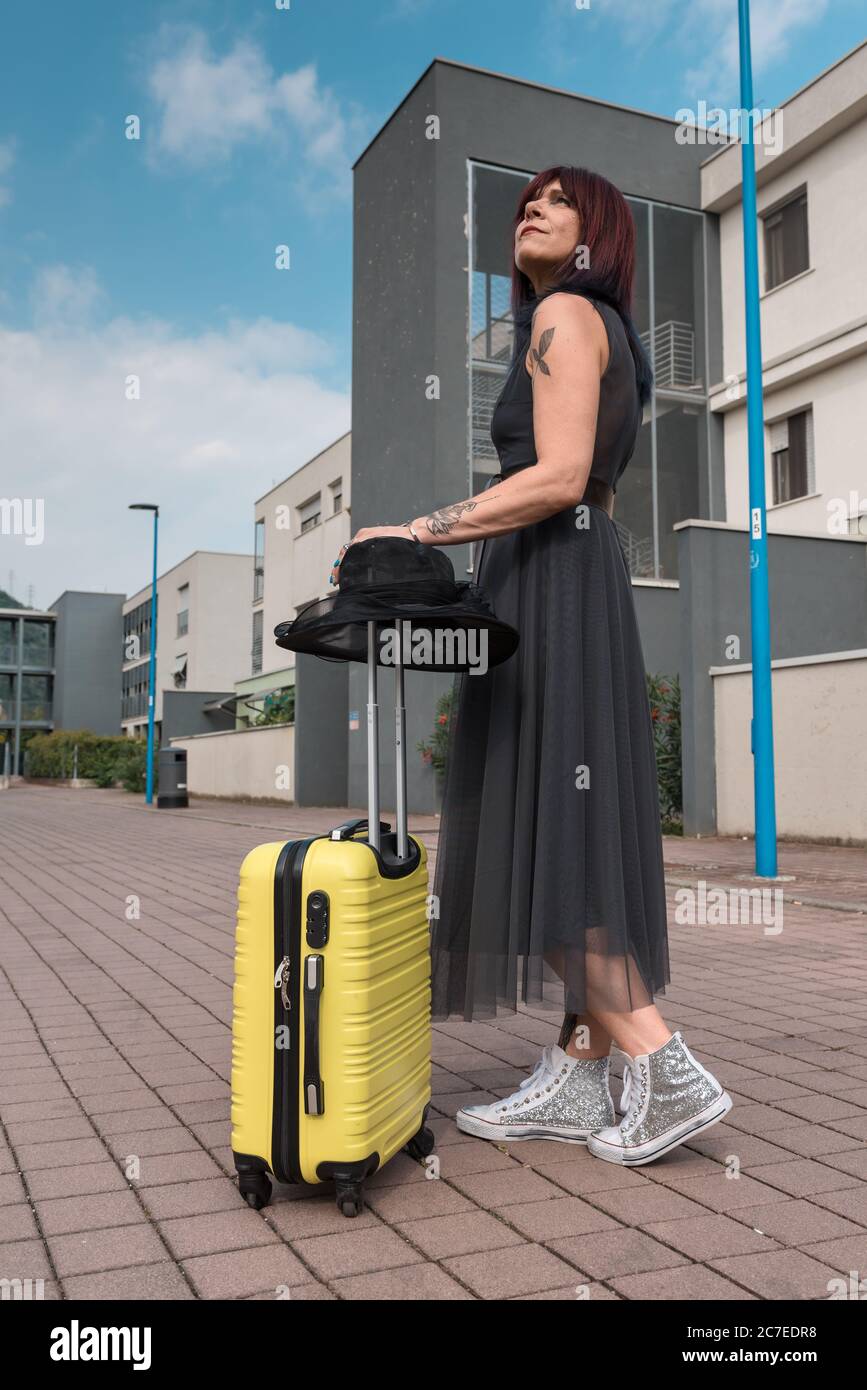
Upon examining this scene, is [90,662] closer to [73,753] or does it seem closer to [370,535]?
[73,753]

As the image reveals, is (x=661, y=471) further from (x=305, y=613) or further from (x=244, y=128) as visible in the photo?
(x=305, y=613)

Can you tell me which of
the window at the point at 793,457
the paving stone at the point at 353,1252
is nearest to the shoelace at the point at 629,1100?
the paving stone at the point at 353,1252

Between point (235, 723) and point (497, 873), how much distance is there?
130 ft

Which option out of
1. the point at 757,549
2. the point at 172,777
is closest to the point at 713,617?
the point at 757,549

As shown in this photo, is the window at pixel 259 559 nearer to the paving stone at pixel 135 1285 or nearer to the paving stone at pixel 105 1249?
the paving stone at pixel 105 1249

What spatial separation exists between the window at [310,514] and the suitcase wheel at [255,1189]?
34127 millimetres

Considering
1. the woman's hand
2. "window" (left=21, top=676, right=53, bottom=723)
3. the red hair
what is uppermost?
"window" (left=21, top=676, right=53, bottom=723)

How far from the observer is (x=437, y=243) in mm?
20062

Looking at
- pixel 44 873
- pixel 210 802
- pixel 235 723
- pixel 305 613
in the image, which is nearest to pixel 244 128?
pixel 44 873

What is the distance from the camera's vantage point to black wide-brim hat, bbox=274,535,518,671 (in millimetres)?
2496

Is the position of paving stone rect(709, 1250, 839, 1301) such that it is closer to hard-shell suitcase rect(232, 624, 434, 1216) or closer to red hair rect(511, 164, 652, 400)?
hard-shell suitcase rect(232, 624, 434, 1216)

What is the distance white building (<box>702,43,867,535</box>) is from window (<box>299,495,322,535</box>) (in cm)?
1786

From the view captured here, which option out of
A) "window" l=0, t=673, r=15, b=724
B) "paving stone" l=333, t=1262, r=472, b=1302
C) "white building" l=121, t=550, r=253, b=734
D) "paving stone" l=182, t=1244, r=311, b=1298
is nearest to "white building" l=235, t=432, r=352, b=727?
"white building" l=121, t=550, r=253, b=734
